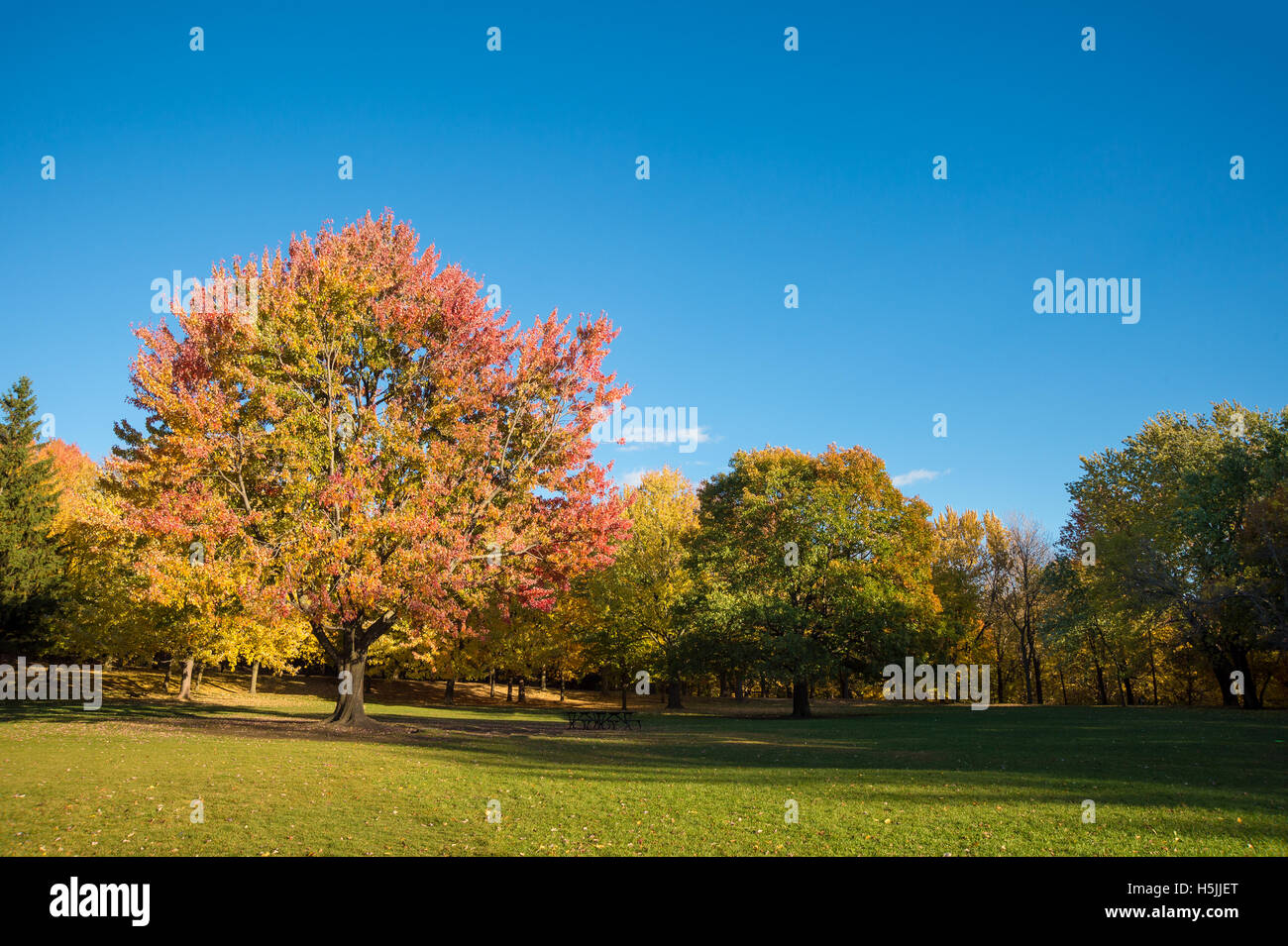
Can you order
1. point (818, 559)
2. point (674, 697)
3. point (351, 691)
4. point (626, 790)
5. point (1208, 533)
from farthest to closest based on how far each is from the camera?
1. point (674, 697)
2. point (818, 559)
3. point (1208, 533)
4. point (351, 691)
5. point (626, 790)

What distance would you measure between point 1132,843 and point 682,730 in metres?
21.9

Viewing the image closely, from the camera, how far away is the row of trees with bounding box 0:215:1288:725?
2100 cm

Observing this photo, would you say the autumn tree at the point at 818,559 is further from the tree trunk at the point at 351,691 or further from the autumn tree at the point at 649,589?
the tree trunk at the point at 351,691

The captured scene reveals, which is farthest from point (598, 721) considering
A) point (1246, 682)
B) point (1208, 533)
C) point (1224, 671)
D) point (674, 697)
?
point (1246, 682)

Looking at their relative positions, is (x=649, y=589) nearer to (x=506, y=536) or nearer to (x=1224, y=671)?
(x=506, y=536)

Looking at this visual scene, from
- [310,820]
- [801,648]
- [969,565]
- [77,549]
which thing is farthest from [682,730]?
[969,565]

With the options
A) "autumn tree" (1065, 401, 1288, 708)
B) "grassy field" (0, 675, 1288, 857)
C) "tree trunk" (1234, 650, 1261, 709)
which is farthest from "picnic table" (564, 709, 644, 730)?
"tree trunk" (1234, 650, 1261, 709)

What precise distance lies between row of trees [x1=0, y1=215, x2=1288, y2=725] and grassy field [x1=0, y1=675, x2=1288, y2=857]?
4.39 metres

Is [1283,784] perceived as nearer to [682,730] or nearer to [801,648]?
[682,730]

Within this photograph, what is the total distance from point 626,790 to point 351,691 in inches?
618

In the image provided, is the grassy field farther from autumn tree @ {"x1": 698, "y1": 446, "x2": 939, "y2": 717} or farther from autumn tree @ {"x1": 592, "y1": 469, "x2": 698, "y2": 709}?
autumn tree @ {"x1": 592, "y1": 469, "x2": 698, "y2": 709}

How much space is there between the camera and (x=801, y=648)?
3550cm

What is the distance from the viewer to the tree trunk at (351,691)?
2514cm

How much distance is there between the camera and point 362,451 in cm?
2209
